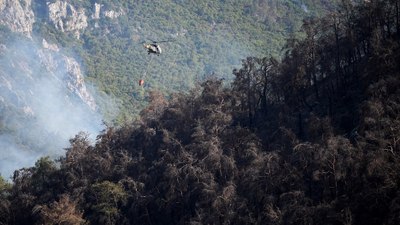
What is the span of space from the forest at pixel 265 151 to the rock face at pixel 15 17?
131 metres

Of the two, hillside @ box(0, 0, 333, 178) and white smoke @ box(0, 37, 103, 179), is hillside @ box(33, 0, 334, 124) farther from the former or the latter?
white smoke @ box(0, 37, 103, 179)

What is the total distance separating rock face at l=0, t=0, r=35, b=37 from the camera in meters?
183

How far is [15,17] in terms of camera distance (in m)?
185

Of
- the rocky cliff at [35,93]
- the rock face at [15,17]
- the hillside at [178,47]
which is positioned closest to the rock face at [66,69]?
the rocky cliff at [35,93]

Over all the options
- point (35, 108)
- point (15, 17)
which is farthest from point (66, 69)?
point (15, 17)

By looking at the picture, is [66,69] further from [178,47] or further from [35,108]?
[178,47]

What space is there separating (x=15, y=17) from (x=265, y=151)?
154 m

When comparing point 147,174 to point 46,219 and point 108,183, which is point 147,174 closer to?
point 108,183

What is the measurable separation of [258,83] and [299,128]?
7301mm

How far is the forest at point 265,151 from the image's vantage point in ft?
129

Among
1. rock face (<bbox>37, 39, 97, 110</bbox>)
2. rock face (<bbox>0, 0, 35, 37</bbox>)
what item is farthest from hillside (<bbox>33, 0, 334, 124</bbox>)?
rock face (<bbox>0, 0, 35, 37</bbox>)

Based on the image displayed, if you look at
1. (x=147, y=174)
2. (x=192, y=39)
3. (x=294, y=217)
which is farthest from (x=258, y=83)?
(x=192, y=39)

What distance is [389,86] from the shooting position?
4416 centimetres

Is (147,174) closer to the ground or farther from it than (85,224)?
farther from it
